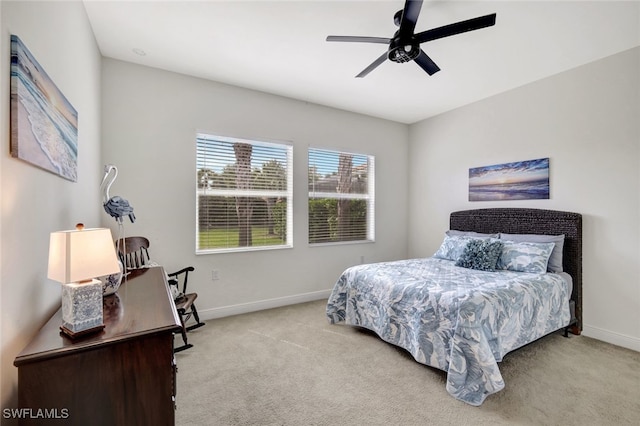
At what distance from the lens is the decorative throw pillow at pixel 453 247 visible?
11.3ft

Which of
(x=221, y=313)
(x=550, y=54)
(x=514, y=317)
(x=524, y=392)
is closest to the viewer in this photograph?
(x=524, y=392)

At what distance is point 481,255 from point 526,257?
41cm

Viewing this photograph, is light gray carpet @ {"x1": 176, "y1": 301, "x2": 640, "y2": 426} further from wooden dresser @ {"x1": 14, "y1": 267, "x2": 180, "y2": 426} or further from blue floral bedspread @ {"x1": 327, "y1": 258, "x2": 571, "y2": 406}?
wooden dresser @ {"x1": 14, "y1": 267, "x2": 180, "y2": 426}

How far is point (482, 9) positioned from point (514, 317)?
2352 mm

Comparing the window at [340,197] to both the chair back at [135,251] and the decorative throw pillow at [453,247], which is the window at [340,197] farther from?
the chair back at [135,251]

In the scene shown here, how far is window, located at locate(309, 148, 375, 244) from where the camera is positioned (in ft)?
13.5

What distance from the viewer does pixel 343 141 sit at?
4293 millimetres

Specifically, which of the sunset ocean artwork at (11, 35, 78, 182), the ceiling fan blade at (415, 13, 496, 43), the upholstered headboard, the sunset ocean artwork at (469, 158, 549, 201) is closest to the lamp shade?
the sunset ocean artwork at (11, 35, 78, 182)

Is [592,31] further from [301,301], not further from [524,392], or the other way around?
[301,301]

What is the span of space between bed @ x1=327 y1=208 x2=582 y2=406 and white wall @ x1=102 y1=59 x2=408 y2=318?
100cm

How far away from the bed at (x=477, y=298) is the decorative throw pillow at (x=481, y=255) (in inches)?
0.4

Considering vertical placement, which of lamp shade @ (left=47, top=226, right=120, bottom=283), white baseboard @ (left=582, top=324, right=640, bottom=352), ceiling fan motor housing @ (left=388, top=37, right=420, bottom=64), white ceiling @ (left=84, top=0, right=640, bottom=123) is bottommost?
white baseboard @ (left=582, top=324, right=640, bottom=352)

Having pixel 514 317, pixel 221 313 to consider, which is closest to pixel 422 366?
pixel 514 317

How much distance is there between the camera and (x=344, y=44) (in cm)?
259
